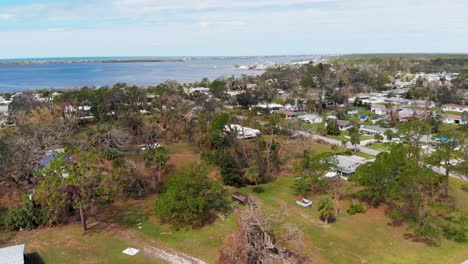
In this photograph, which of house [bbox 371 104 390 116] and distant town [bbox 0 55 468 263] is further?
house [bbox 371 104 390 116]

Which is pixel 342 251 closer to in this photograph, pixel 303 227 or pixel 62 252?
pixel 303 227

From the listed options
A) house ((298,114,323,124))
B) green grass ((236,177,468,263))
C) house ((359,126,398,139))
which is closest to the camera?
green grass ((236,177,468,263))

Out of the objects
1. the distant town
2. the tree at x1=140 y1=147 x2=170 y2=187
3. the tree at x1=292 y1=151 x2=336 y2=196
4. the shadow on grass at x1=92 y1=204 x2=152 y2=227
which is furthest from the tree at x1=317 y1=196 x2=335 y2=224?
the tree at x1=140 y1=147 x2=170 y2=187

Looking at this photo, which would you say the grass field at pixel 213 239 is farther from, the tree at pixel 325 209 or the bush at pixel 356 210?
the tree at pixel 325 209

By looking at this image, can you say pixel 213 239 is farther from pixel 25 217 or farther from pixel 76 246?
pixel 25 217

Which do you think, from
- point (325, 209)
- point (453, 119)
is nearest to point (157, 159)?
point (325, 209)

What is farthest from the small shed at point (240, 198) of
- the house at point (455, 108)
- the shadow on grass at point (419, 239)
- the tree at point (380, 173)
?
the house at point (455, 108)

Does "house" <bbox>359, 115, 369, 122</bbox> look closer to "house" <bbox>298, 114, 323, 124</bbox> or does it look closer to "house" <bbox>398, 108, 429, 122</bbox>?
"house" <bbox>398, 108, 429, 122</bbox>
